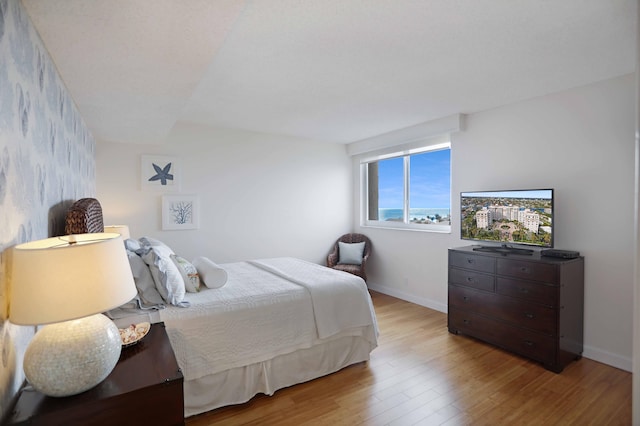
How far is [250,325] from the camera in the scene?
91.2 inches

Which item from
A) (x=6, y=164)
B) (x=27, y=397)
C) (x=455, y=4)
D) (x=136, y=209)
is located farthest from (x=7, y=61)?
(x=136, y=209)

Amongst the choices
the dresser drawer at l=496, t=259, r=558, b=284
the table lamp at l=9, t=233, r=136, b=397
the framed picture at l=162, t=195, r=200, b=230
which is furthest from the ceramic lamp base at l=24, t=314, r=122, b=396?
the dresser drawer at l=496, t=259, r=558, b=284

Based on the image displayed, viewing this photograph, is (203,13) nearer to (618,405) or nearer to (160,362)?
(160,362)

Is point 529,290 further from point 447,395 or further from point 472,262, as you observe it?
point 447,395

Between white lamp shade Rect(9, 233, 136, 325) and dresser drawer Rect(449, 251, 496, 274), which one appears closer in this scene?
white lamp shade Rect(9, 233, 136, 325)

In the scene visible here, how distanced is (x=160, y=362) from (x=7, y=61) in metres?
1.32

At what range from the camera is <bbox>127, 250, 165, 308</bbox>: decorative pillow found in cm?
218

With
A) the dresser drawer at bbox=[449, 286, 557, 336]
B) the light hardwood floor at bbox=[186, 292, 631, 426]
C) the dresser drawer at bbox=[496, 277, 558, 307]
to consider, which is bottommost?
the light hardwood floor at bbox=[186, 292, 631, 426]

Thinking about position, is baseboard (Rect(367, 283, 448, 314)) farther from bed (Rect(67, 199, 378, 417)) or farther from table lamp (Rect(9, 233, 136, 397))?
table lamp (Rect(9, 233, 136, 397))

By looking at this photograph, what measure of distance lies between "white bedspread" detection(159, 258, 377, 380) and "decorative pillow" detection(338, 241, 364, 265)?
76.0 inches

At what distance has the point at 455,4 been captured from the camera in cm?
172

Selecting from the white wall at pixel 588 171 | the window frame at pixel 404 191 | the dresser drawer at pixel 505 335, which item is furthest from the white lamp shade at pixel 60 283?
the window frame at pixel 404 191

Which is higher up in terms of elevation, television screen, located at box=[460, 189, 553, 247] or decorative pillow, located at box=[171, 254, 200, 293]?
television screen, located at box=[460, 189, 553, 247]

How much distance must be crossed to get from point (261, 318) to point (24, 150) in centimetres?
166
